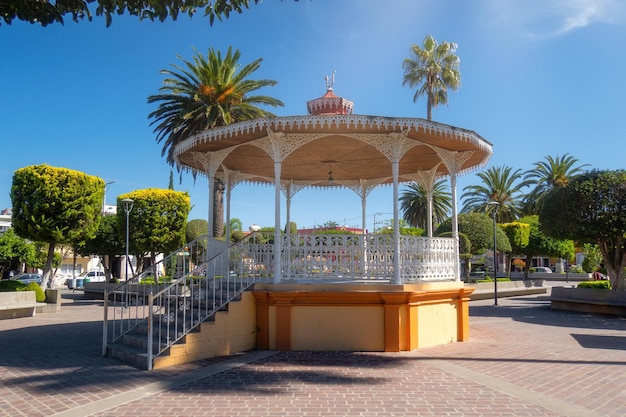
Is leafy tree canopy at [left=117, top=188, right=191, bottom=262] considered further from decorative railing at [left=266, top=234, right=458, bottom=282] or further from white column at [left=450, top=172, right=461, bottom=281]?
white column at [left=450, top=172, right=461, bottom=281]

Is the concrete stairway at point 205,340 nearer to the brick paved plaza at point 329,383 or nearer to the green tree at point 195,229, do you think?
the brick paved plaza at point 329,383

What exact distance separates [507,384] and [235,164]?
8885 millimetres

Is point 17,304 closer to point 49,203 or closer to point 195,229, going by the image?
point 49,203

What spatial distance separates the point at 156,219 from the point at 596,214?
21000 millimetres

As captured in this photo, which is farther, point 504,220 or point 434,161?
point 504,220

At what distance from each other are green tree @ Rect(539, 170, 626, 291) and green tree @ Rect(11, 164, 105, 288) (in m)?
20.4

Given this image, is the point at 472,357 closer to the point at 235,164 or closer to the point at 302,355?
the point at 302,355

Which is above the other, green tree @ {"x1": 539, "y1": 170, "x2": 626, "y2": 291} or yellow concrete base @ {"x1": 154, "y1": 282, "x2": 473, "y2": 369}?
green tree @ {"x1": 539, "y1": 170, "x2": 626, "y2": 291}

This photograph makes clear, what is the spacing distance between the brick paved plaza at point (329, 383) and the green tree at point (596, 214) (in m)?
9.38

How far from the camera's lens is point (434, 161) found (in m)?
12.1

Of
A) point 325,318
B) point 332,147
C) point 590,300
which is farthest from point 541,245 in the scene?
point 325,318

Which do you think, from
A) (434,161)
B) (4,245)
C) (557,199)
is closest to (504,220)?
(557,199)

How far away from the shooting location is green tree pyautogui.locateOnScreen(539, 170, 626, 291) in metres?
17.7

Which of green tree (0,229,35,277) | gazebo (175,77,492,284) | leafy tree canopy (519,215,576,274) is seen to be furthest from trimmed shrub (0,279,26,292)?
leafy tree canopy (519,215,576,274)
